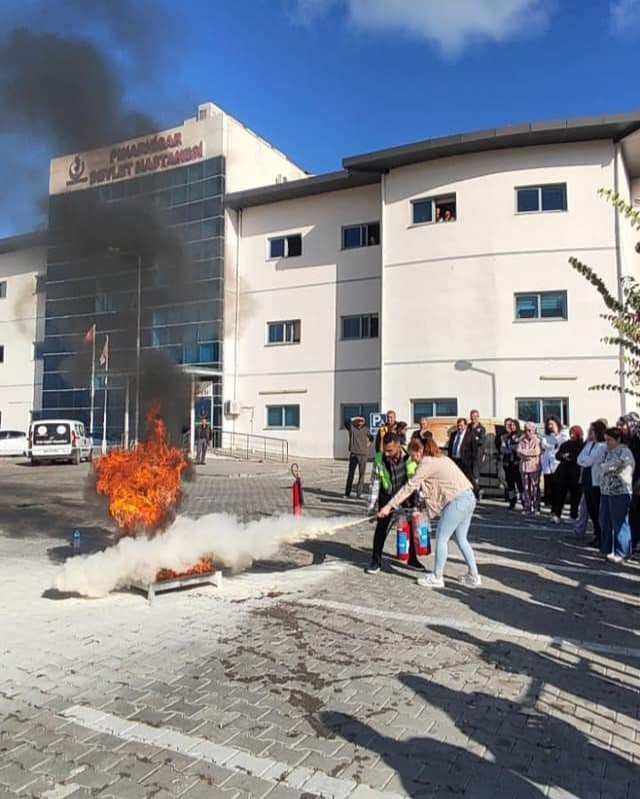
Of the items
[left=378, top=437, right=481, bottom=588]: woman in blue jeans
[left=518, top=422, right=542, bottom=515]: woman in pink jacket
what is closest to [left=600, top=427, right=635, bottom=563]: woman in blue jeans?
[left=378, top=437, right=481, bottom=588]: woman in blue jeans

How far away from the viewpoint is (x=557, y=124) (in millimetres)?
22062

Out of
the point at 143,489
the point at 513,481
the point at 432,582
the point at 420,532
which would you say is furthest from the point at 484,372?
the point at 143,489

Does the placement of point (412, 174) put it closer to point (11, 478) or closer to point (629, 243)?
point (629, 243)

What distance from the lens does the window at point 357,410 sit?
26406 millimetres

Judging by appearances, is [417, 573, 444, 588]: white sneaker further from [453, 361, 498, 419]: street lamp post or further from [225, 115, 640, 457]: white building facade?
[225, 115, 640, 457]: white building facade

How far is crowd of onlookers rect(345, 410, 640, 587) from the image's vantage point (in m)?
6.72

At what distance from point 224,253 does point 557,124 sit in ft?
43.7

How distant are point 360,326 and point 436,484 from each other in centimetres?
2074

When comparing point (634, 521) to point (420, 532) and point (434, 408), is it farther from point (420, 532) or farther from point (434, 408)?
point (434, 408)

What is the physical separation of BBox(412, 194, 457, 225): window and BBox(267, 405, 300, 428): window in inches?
368

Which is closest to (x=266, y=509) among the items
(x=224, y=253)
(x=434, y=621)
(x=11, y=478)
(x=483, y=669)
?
(x=434, y=621)

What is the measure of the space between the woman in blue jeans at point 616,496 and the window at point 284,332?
20.9 meters

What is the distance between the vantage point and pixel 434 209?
24.8 metres

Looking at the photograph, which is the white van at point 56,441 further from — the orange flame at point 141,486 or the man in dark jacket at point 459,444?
the orange flame at point 141,486
